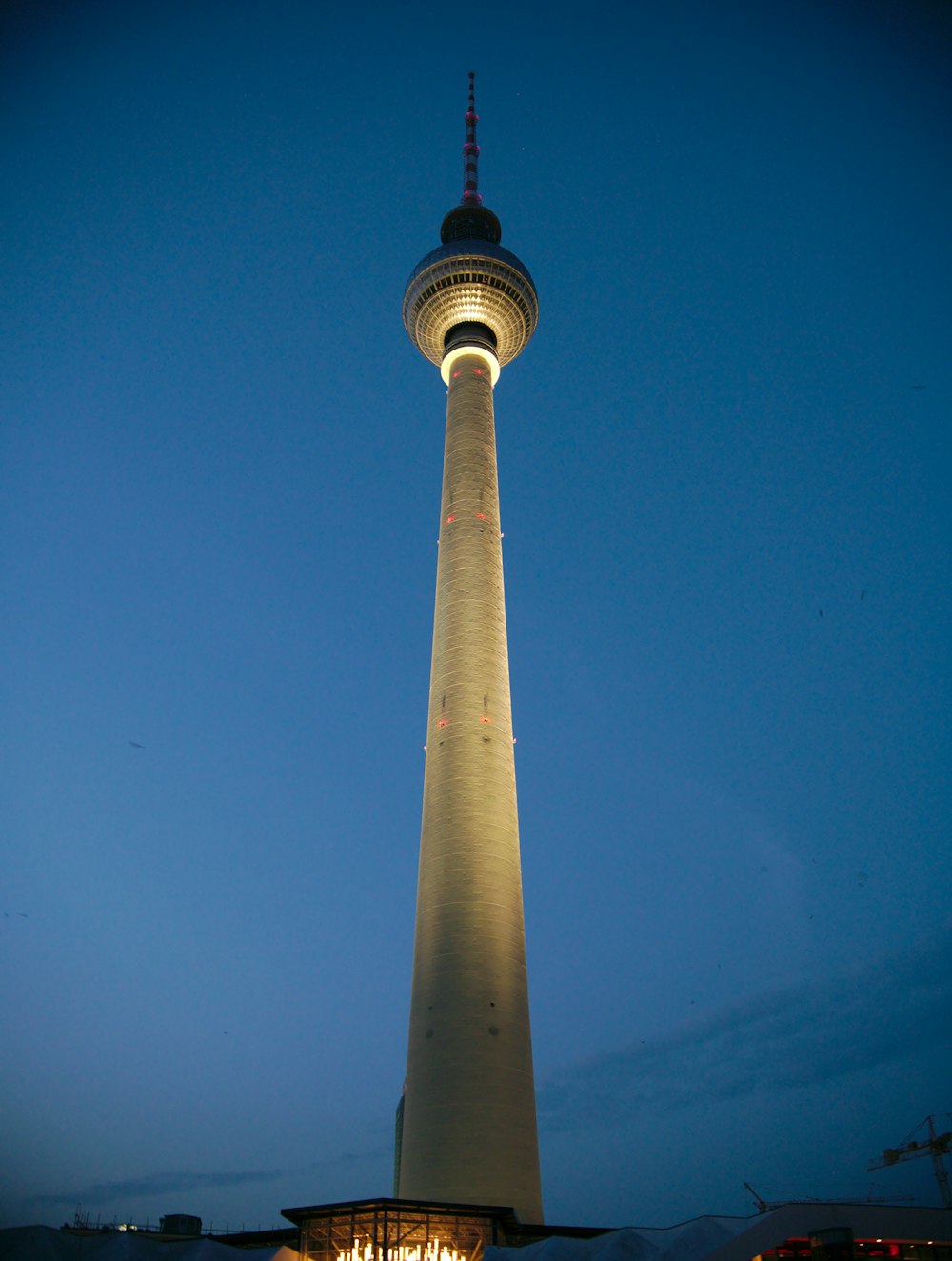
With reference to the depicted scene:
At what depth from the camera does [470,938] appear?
45719 millimetres

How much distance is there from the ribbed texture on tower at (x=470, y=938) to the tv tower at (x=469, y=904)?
0.06 metres

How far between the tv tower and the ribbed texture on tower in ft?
0.19

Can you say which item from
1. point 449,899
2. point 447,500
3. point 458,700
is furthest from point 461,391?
point 449,899

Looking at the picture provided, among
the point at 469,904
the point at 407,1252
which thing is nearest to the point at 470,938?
the point at 469,904

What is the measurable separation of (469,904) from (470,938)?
1.55 m

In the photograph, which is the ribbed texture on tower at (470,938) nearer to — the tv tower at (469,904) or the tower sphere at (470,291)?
the tv tower at (469,904)

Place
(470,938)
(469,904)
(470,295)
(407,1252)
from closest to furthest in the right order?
(407,1252) → (470,938) → (469,904) → (470,295)

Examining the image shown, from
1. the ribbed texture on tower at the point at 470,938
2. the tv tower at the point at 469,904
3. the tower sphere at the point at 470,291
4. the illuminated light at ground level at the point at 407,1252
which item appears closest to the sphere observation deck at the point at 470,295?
the tower sphere at the point at 470,291

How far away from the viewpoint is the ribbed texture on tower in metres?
42.0

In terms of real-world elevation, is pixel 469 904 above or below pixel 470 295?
below

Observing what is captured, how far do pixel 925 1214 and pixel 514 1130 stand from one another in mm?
15954

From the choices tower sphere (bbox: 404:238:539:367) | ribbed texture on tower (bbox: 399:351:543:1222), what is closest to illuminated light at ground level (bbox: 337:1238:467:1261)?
ribbed texture on tower (bbox: 399:351:543:1222)

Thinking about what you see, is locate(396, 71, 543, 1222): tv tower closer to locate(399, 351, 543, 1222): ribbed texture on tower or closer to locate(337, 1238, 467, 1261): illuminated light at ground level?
locate(399, 351, 543, 1222): ribbed texture on tower

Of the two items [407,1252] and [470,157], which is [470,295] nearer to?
Result: [470,157]
